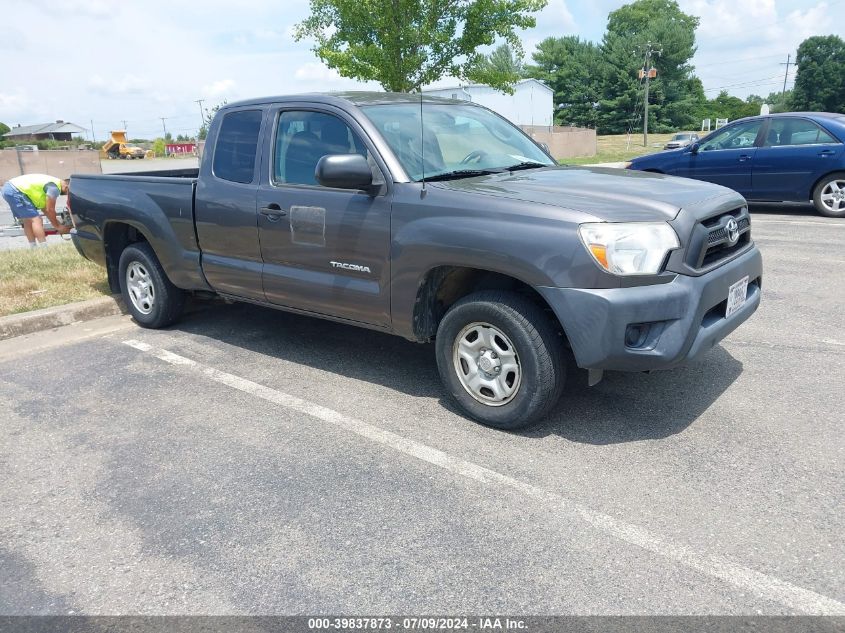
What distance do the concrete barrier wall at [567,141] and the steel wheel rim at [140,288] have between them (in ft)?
90.8

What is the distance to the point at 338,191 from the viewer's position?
14.0 ft

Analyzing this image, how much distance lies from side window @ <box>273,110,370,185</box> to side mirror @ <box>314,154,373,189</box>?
1.29ft

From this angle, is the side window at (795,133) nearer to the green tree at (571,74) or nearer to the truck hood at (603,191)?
the truck hood at (603,191)

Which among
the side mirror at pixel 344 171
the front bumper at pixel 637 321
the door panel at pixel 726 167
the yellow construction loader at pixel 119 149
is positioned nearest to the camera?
the front bumper at pixel 637 321

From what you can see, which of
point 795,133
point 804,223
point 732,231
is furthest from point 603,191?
point 795,133

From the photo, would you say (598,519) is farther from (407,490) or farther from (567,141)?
(567,141)

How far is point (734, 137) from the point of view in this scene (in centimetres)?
1116

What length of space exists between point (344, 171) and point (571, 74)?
73.4 metres

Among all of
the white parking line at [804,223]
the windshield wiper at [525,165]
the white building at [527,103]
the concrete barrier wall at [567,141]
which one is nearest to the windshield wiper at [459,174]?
the windshield wiper at [525,165]

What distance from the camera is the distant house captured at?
8400 cm

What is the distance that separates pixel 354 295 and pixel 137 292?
2.74 meters

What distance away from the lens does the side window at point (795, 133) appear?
10258 millimetres

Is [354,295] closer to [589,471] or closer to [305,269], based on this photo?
[305,269]

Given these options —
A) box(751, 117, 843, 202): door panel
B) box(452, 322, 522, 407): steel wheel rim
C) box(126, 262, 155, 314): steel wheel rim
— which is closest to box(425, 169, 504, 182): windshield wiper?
box(452, 322, 522, 407): steel wheel rim
